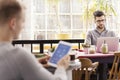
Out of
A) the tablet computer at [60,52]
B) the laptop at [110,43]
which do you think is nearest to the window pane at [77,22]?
the laptop at [110,43]

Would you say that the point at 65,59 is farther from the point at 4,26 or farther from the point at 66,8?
the point at 66,8

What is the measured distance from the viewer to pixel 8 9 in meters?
1.12

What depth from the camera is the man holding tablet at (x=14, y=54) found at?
110 centimetres

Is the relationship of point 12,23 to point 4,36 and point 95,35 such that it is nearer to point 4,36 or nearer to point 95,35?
point 4,36

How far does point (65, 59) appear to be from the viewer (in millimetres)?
1373

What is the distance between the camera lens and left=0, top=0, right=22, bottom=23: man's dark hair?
112 cm

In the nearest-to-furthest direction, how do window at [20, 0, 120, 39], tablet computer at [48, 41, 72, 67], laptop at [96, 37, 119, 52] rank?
tablet computer at [48, 41, 72, 67] → laptop at [96, 37, 119, 52] → window at [20, 0, 120, 39]

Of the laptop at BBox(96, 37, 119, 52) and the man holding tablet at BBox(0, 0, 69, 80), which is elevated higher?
the man holding tablet at BBox(0, 0, 69, 80)

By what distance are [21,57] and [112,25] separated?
6370 millimetres

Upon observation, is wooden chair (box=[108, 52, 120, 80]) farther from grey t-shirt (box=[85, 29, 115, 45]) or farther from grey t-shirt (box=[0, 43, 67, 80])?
grey t-shirt (box=[0, 43, 67, 80])

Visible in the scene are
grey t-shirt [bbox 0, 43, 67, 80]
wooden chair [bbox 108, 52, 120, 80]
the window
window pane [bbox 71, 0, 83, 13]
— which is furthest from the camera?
window pane [bbox 71, 0, 83, 13]

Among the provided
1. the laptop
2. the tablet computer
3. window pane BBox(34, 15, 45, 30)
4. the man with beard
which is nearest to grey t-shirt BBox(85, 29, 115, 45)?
the man with beard

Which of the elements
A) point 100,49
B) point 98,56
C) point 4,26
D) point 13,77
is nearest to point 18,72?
point 13,77

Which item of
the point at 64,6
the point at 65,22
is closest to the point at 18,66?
the point at 65,22
